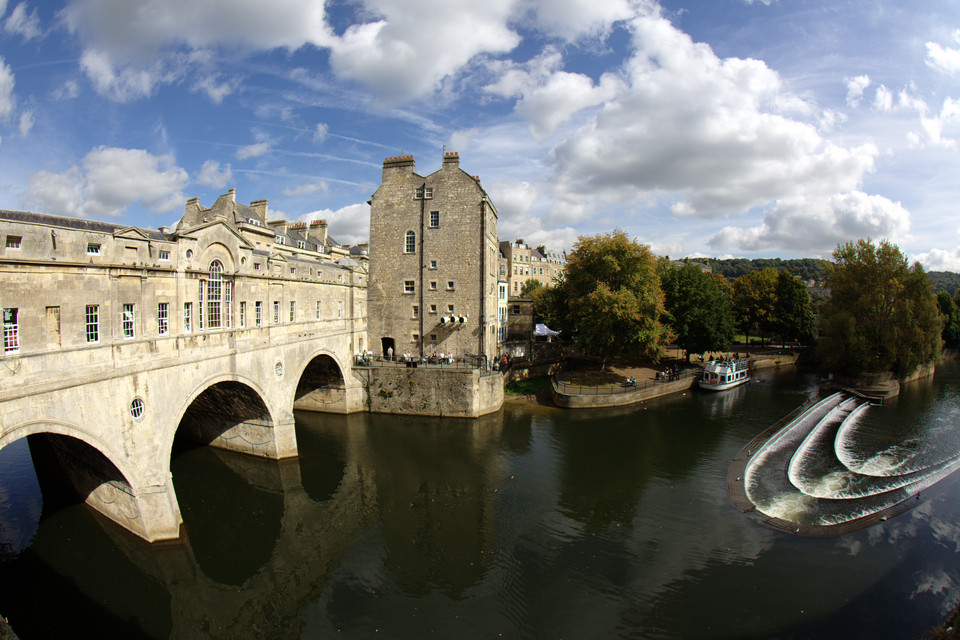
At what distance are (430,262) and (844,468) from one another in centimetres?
2551

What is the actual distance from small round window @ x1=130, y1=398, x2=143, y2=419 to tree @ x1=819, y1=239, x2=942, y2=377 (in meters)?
46.9

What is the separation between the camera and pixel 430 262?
31922 millimetres

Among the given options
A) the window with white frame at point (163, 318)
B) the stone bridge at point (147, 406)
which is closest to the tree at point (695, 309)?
the stone bridge at point (147, 406)

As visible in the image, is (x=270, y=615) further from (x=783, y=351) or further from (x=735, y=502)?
(x=783, y=351)

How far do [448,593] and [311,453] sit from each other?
502 inches

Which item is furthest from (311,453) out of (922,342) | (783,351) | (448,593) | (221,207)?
(783,351)

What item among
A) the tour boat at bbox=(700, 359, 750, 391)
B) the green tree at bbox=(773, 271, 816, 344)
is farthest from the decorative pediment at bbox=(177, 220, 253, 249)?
the green tree at bbox=(773, 271, 816, 344)

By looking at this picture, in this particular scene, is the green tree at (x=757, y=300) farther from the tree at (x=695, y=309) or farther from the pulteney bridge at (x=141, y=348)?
the pulteney bridge at (x=141, y=348)

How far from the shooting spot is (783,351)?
55281mm

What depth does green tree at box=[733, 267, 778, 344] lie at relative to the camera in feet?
181

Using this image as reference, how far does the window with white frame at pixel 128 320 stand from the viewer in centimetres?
1345

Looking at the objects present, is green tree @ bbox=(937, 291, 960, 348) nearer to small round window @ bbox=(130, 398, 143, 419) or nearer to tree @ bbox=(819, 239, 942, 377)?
tree @ bbox=(819, 239, 942, 377)

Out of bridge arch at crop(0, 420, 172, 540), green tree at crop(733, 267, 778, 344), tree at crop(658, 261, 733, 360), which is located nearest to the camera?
bridge arch at crop(0, 420, 172, 540)

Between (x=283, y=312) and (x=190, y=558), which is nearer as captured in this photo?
(x=190, y=558)
